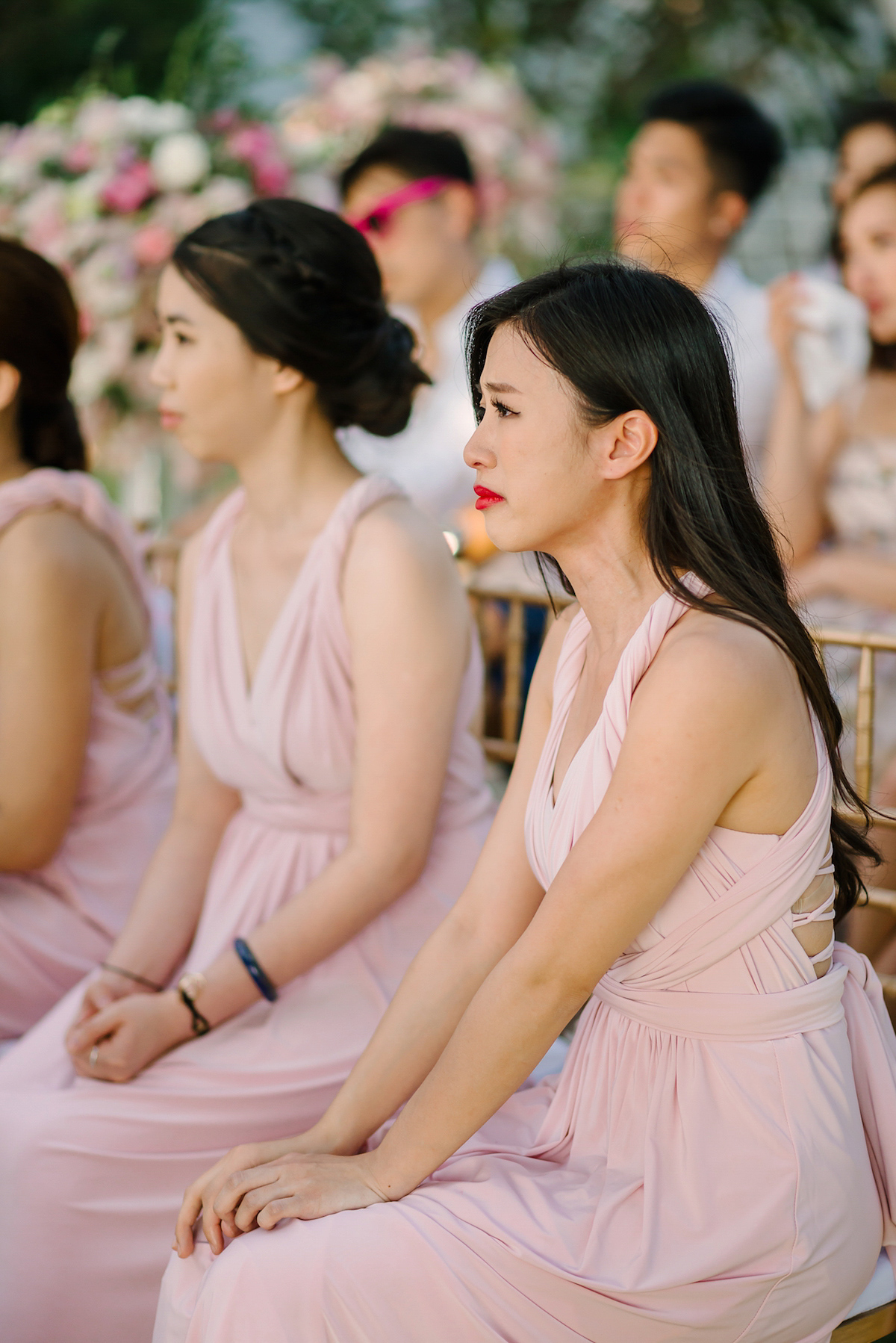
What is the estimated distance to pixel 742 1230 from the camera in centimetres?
144

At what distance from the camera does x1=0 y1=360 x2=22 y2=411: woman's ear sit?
277 cm

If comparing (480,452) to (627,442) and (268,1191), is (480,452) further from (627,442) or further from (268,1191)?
(268,1191)

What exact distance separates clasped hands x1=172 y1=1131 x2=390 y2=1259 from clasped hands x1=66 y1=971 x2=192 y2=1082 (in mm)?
463

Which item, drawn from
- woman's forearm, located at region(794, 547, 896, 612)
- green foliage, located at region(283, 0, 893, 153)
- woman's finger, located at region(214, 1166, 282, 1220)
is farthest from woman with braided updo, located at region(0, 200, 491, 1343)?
green foliage, located at region(283, 0, 893, 153)

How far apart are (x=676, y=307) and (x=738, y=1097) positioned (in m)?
0.93

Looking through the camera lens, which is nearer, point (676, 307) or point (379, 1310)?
point (379, 1310)

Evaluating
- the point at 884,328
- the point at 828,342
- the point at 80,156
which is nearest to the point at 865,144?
the point at 828,342

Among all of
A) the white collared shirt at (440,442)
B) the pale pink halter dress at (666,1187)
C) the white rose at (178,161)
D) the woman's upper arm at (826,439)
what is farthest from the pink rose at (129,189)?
the pale pink halter dress at (666,1187)

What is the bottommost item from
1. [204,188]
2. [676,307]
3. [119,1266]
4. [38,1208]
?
[119,1266]

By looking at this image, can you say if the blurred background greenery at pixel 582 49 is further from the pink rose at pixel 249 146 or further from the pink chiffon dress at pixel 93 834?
the pink chiffon dress at pixel 93 834

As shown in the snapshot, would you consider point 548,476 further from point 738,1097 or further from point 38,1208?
point 38,1208

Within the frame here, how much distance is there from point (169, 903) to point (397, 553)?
31.0 inches

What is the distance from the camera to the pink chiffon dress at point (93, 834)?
8.22ft

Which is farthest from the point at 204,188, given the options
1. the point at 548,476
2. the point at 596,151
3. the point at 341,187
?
the point at 596,151
